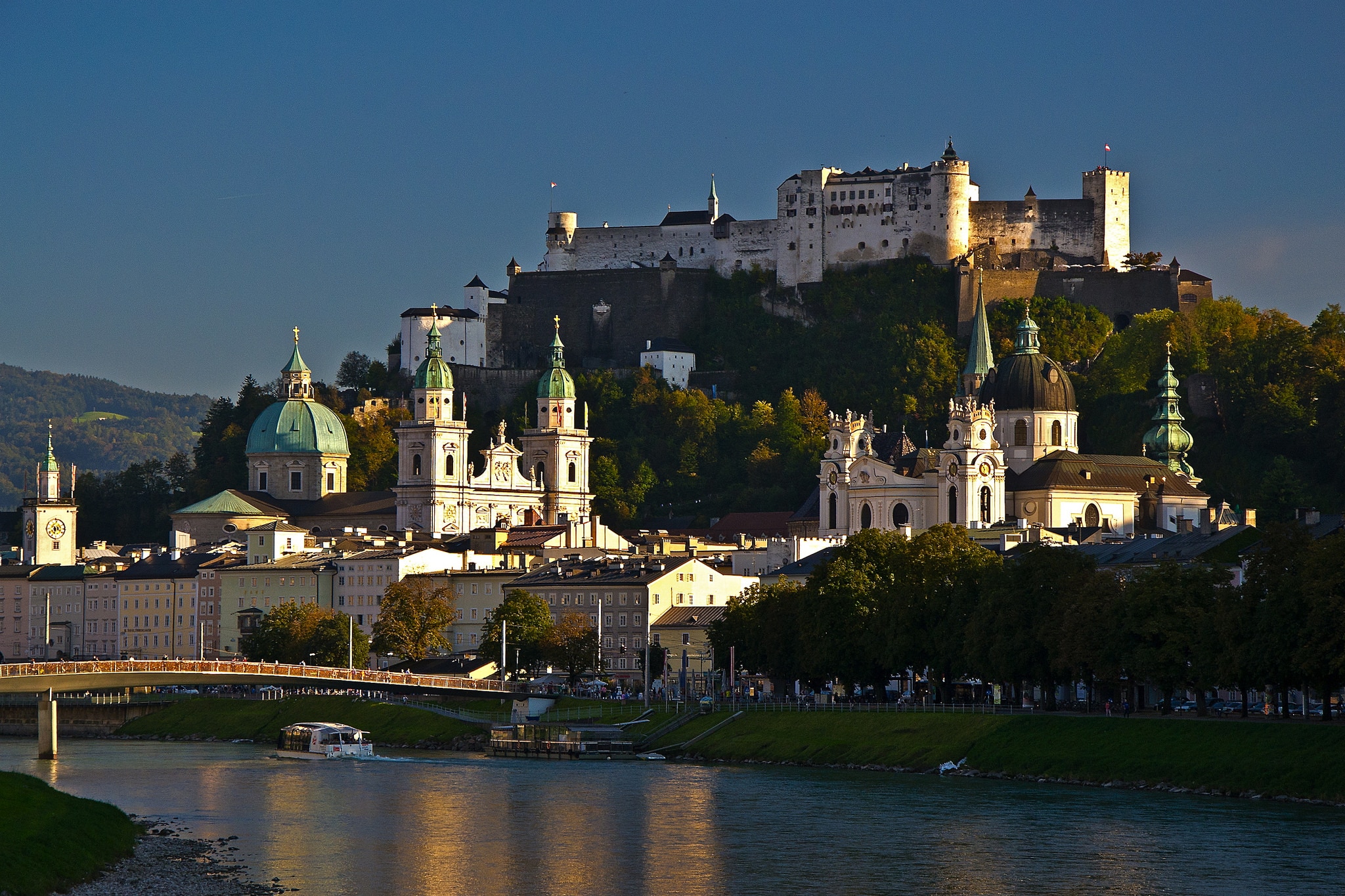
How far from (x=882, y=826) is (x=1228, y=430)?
256 ft

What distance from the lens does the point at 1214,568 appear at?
212 feet

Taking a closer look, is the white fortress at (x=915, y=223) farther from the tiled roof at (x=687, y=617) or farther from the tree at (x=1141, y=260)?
the tiled roof at (x=687, y=617)

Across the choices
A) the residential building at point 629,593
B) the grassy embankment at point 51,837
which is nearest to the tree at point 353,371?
the residential building at point 629,593

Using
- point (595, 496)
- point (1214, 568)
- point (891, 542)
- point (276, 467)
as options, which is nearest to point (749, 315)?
point (595, 496)

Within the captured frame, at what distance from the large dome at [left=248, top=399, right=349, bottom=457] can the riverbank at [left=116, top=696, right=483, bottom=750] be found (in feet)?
182

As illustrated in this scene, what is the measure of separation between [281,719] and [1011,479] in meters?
40.1

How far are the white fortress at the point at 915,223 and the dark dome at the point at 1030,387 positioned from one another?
2669 cm

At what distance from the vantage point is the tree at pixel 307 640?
319 ft

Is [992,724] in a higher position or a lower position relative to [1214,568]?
lower

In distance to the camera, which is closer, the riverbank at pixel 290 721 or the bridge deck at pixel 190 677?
the bridge deck at pixel 190 677

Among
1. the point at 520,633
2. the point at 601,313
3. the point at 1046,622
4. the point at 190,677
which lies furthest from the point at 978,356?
the point at 190,677

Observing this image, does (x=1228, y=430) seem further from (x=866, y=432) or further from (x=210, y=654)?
(x=210, y=654)

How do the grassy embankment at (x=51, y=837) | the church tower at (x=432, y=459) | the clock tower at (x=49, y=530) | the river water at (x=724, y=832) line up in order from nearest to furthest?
the grassy embankment at (x=51, y=837)
the river water at (x=724, y=832)
the church tower at (x=432, y=459)
the clock tower at (x=49, y=530)

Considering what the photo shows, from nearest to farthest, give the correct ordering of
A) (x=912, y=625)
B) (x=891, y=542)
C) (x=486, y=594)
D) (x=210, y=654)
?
(x=912, y=625), (x=891, y=542), (x=486, y=594), (x=210, y=654)
